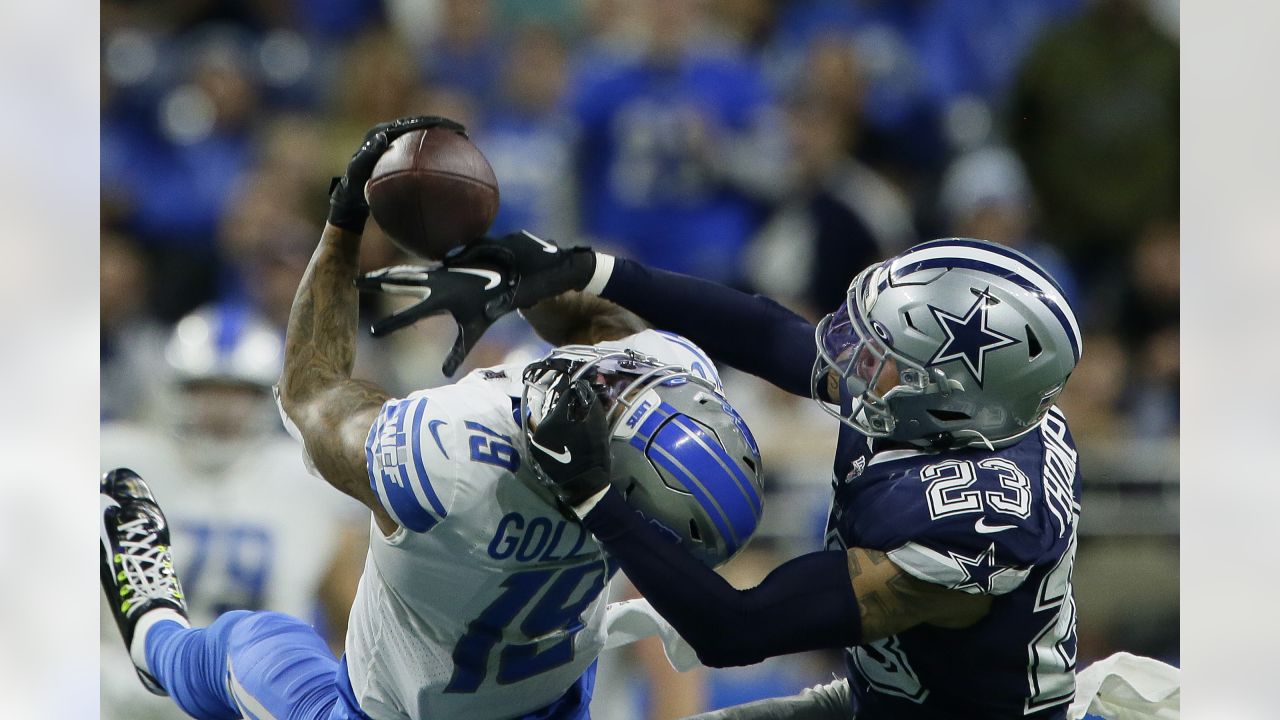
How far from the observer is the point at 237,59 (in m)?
4.58

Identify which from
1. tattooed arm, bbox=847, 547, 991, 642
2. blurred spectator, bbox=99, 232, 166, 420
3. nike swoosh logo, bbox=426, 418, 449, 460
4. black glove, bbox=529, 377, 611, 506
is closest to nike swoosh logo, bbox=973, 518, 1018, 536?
tattooed arm, bbox=847, 547, 991, 642

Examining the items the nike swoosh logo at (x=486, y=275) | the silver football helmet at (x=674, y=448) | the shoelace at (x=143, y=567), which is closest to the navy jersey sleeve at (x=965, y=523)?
the silver football helmet at (x=674, y=448)

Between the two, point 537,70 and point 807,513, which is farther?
point 537,70

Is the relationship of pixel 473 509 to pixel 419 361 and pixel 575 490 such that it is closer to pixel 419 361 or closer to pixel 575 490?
pixel 575 490

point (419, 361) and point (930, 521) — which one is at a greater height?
point (930, 521)

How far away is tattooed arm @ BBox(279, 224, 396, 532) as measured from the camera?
1.99m

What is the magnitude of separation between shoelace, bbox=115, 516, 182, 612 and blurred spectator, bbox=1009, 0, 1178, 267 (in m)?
3.21

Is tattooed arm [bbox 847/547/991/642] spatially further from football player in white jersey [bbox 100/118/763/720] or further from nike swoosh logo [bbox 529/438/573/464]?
nike swoosh logo [bbox 529/438/573/464]

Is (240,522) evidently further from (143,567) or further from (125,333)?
(143,567)

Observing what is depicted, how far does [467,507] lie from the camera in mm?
1803
